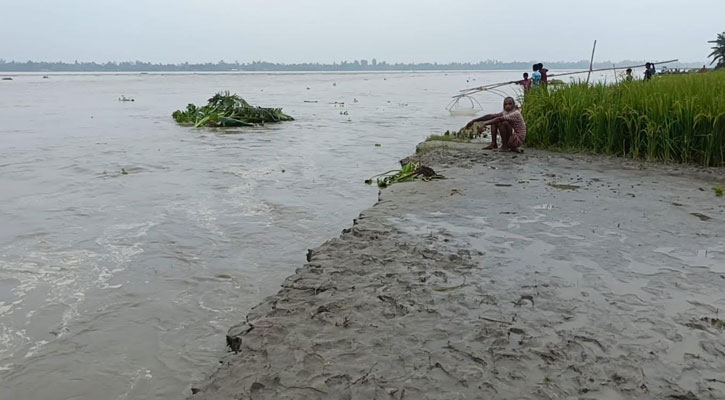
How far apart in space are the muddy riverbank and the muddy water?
0.65 m

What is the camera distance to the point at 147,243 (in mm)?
5992

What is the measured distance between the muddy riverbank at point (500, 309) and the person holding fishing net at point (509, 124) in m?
3.62

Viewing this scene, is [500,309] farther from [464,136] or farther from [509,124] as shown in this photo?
[464,136]

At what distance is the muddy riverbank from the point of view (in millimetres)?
2832

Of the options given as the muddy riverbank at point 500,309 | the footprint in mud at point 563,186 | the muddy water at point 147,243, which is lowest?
the muddy water at point 147,243

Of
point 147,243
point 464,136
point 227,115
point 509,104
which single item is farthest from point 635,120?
point 227,115

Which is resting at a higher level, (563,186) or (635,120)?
(635,120)

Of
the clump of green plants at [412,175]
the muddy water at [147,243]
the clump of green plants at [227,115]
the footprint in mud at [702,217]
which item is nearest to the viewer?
the muddy water at [147,243]

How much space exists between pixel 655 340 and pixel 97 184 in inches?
323

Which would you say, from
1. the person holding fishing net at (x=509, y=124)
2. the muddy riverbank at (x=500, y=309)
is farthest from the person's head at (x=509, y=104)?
the muddy riverbank at (x=500, y=309)

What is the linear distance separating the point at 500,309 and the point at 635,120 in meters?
6.84

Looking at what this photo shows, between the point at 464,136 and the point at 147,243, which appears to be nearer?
the point at 147,243

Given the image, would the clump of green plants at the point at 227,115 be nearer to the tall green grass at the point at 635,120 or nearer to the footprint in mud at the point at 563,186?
the tall green grass at the point at 635,120

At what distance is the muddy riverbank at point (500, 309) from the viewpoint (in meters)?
2.83
